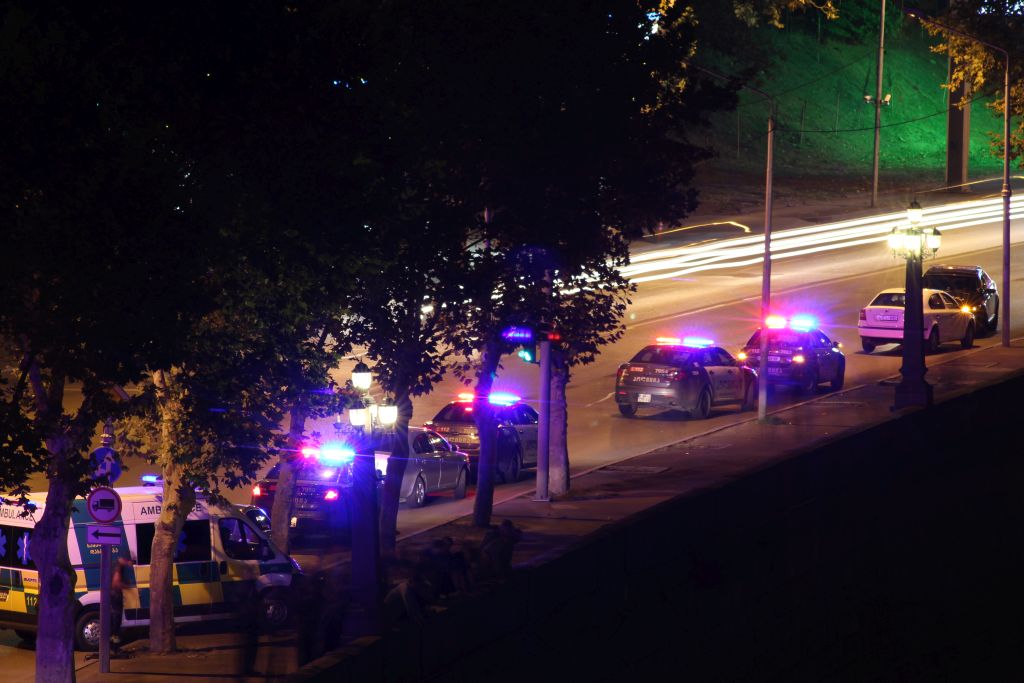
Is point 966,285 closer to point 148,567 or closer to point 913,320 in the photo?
point 913,320

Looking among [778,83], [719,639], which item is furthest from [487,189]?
[778,83]

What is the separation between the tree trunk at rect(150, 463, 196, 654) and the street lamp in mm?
17199

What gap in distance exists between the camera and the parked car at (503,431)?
86.0ft

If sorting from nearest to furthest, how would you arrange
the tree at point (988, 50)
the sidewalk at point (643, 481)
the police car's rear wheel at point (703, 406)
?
the sidewalk at point (643, 481) < the police car's rear wheel at point (703, 406) < the tree at point (988, 50)

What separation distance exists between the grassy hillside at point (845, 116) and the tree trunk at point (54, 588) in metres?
54.0

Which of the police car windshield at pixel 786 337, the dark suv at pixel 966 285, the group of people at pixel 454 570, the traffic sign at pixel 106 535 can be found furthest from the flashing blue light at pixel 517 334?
the dark suv at pixel 966 285

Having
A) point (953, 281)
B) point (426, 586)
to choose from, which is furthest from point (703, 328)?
point (426, 586)

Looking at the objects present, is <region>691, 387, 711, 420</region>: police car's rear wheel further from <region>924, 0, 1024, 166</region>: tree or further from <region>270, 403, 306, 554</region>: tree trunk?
<region>924, 0, 1024, 166</region>: tree

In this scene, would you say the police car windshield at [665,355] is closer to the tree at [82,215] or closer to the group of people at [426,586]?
the group of people at [426,586]

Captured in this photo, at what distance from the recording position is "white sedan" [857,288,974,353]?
38.7m

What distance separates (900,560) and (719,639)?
20.5ft

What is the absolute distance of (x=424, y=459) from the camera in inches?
938

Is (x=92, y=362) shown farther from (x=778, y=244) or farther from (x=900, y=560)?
(x=778, y=244)

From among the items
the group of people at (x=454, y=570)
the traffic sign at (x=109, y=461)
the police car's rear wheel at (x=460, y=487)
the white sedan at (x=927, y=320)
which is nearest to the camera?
the group of people at (x=454, y=570)
